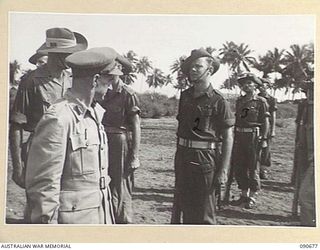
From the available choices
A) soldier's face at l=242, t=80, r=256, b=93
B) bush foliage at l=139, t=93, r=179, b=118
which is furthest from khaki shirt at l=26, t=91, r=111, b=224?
soldier's face at l=242, t=80, r=256, b=93

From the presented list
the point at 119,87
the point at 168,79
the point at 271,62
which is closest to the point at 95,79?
the point at 119,87

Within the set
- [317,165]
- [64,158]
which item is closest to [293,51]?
[317,165]

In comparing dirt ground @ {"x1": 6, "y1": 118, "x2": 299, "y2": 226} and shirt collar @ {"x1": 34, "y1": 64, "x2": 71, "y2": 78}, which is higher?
shirt collar @ {"x1": 34, "y1": 64, "x2": 71, "y2": 78}

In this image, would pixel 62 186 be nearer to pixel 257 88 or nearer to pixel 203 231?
pixel 203 231

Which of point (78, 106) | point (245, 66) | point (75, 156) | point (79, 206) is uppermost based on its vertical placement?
point (245, 66)

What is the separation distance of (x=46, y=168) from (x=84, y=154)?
0.08 meters

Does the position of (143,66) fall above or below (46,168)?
above

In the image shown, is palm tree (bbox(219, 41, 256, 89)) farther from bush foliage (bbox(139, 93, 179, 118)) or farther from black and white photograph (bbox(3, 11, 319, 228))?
bush foliage (bbox(139, 93, 179, 118))

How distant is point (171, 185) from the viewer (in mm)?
1080

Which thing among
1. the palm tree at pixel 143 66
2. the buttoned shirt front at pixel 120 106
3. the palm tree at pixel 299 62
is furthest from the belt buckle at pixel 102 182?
the palm tree at pixel 299 62

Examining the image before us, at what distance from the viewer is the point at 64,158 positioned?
1.04 meters

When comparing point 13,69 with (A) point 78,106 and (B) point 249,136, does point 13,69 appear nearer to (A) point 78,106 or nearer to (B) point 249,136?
(A) point 78,106

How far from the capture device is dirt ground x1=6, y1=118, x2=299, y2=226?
1.07 meters

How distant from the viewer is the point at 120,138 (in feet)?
3.55
